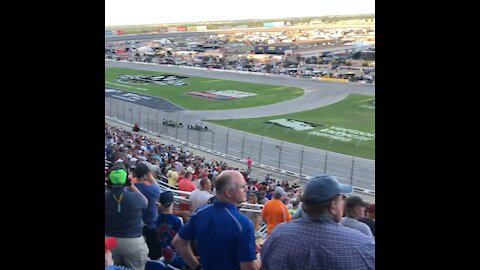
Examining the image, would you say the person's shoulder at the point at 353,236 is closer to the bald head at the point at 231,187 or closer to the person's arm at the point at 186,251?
the bald head at the point at 231,187

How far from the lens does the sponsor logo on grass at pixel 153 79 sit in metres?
16.2

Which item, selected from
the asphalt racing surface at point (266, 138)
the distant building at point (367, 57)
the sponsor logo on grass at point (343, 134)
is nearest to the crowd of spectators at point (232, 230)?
the distant building at point (367, 57)

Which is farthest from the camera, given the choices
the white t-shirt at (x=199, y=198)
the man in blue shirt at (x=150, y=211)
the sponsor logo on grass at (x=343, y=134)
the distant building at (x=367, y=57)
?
the sponsor logo on grass at (x=343, y=134)

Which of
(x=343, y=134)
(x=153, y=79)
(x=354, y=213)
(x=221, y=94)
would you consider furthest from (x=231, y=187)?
(x=221, y=94)

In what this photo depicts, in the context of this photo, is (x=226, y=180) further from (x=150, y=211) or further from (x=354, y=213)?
(x=150, y=211)

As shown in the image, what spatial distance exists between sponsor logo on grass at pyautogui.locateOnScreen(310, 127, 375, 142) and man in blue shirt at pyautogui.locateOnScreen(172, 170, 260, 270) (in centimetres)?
872

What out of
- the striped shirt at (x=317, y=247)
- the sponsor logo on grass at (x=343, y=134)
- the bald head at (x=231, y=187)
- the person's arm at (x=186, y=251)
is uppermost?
the bald head at (x=231, y=187)

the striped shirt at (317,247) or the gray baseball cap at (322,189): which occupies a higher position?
the gray baseball cap at (322,189)

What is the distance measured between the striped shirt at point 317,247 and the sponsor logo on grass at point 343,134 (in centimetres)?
883

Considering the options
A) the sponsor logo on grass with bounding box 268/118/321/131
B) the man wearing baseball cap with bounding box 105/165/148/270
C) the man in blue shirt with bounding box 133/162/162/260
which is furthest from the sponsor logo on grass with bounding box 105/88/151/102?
the man wearing baseball cap with bounding box 105/165/148/270

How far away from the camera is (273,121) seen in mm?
13117
